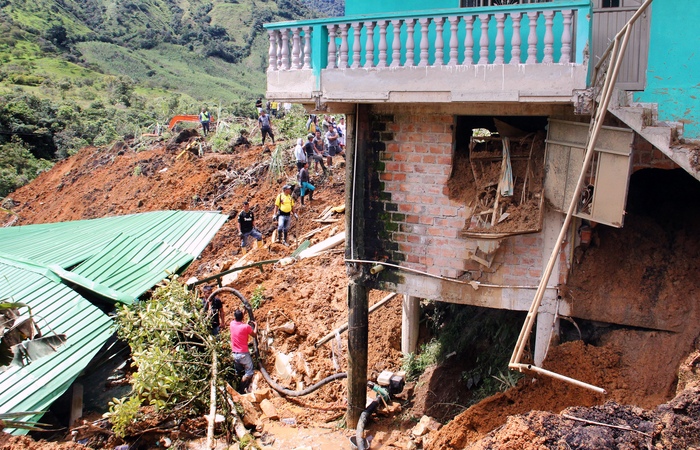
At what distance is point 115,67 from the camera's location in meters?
62.6

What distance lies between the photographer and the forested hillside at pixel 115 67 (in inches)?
1383

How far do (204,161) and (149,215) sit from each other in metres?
8.03

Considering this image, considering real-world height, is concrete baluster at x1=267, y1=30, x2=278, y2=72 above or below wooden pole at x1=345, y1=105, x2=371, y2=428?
above

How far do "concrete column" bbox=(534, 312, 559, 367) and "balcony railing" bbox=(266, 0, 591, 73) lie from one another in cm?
278

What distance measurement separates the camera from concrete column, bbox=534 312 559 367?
288 inches

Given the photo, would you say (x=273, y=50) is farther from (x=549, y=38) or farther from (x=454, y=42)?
(x=549, y=38)

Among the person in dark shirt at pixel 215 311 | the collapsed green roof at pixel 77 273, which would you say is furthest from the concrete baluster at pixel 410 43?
the person in dark shirt at pixel 215 311

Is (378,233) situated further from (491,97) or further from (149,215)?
(149,215)

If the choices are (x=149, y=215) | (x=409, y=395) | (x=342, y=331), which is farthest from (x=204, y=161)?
(x=409, y=395)

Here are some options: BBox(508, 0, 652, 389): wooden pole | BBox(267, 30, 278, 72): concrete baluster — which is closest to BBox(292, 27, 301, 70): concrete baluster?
BBox(267, 30, 278, 72): concrete baluster

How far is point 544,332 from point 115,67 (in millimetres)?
62512

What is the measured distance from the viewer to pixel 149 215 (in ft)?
46.6

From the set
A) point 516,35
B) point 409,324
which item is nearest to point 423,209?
point 516,35

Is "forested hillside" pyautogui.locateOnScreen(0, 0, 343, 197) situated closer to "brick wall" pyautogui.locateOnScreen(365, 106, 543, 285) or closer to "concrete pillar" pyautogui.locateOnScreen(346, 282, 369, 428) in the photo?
"concrete pillar" pyautogui.locateOnScreen(346, 282, 369, 428)
